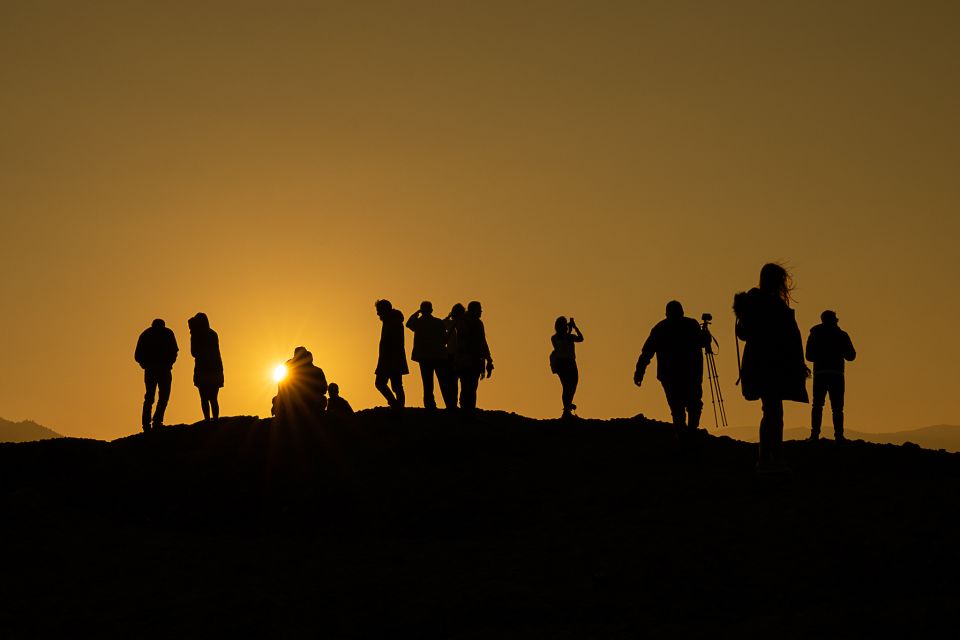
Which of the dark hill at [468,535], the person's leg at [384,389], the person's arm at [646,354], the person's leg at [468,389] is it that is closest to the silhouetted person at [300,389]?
the dark hill at [468,535]

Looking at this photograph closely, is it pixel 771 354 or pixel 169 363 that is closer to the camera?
pixel 771 354

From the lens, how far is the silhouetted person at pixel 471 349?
19.3 metres

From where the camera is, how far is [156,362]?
21250 mm

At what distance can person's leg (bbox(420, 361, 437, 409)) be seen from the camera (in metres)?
20.5

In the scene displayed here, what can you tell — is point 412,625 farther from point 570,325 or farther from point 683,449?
point 570,325

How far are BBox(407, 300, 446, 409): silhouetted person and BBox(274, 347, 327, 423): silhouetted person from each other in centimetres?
175

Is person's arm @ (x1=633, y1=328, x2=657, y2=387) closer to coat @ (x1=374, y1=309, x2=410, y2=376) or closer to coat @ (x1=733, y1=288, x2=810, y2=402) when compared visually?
coat @ (x1=733, y1=288, x2=810, y2=402)

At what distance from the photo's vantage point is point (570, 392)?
21.4 meters

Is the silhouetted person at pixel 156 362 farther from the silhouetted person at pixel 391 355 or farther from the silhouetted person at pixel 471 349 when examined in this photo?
the silhouetted person at pixel 471 349

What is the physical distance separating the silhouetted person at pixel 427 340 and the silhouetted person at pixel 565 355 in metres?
2.11

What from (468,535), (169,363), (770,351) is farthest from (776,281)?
(169,363)

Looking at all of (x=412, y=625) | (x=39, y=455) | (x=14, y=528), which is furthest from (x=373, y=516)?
(x=39, y=455)

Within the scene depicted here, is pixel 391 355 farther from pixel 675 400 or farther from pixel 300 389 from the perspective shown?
pixel 675 400

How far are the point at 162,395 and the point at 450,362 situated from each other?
5539 millimetres
